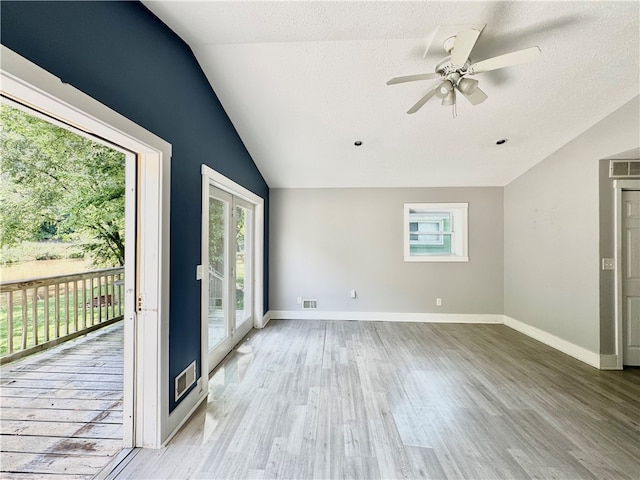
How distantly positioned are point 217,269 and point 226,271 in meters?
0.24

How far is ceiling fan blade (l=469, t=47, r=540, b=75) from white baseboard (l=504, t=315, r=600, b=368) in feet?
10.7

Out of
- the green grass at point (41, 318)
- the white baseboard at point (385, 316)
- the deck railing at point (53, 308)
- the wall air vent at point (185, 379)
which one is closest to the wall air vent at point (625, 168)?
the white baseboard at point (385, 316)

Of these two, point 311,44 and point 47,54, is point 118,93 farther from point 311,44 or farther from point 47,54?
point 311,44

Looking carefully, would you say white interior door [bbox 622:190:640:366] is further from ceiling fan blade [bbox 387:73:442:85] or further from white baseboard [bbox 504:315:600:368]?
ceiling fan blade [bbox 387:73:442:85]

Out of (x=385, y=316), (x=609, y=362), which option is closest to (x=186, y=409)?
(x=385, y=316)

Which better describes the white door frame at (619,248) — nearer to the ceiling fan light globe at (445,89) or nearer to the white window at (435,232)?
the white window at (435,232)

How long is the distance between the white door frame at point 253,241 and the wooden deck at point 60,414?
2.57ft

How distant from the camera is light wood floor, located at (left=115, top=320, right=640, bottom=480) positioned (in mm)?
1602

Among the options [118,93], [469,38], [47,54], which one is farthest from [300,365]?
Answer: [469,38]

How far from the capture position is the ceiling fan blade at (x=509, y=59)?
5.46 ft

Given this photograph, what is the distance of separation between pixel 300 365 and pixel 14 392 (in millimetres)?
2552

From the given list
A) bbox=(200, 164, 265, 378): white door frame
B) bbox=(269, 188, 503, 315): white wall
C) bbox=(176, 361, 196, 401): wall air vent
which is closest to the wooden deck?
bbox=(176, 361, 196, 401): wall air vent

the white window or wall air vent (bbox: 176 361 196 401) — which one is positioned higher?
the white window

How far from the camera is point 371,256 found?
4648 millimetres
